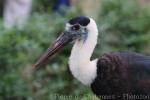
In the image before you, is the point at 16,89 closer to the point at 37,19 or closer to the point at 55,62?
the point at 55,62

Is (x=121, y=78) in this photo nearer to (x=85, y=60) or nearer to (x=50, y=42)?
(x=85, y=60)

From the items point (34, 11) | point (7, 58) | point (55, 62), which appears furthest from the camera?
point (34, 11)

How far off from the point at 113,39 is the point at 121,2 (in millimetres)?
834

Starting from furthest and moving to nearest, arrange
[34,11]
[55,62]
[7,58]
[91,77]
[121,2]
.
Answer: [34,11], [121,2], [55,62], [7,58], [91,77]

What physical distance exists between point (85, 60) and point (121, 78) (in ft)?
1.15

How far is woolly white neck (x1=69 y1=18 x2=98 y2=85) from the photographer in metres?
5.50

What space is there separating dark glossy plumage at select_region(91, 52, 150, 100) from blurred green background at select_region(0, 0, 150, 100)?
1.48 m

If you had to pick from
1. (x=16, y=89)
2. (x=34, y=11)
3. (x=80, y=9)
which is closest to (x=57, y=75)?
(x=16, y=89)

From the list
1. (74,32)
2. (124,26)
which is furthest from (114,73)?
(124,26)

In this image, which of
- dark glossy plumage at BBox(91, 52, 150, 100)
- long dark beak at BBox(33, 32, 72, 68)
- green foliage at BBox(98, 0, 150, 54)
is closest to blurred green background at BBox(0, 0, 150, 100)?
green foliage at BBox(98, 0, 150, 54)

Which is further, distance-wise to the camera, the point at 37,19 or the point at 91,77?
the point at 37,19

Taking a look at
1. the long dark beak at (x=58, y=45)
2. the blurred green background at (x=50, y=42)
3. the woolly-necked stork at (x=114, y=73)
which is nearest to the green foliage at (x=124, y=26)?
the blurred green background at (x=50, y=42)

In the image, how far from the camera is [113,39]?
9070 millimetres

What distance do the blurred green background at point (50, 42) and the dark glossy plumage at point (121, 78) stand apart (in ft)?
4.87
